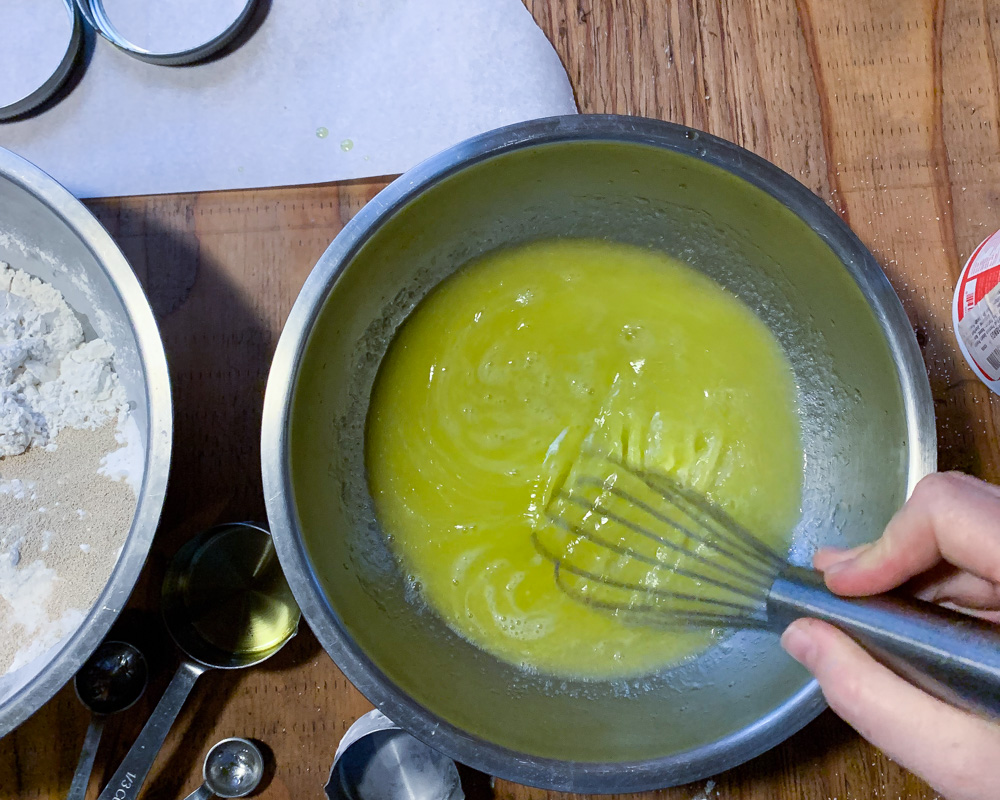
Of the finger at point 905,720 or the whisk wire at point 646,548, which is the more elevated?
the finger at point 905,720

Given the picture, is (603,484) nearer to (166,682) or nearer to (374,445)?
(374,445)

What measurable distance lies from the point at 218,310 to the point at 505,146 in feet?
1.63

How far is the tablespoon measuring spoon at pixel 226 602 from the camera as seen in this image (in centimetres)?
95

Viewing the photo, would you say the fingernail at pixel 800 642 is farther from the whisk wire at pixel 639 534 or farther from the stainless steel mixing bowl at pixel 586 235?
the whisk wire at pixel 639 534

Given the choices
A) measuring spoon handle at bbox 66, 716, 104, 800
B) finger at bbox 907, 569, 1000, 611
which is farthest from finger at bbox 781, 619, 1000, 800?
measuring spoon handle at bbox 66, 716, 104, 800

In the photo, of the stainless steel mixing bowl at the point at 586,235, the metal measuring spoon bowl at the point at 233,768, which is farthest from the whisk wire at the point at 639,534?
the metal measuring spoon bowl at the point at 233,768

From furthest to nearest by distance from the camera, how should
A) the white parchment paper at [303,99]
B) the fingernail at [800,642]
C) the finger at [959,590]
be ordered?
the white parchment paper at [303,99], the finger at [959,590], the fingernail at [800,642]

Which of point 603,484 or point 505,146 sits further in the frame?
point 603,484

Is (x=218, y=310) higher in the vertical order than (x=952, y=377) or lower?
higher

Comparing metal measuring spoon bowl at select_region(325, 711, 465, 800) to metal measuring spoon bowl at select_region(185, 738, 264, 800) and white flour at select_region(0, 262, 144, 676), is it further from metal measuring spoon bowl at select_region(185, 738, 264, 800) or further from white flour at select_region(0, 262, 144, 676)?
white flour at select_region(0, 262, 144, 676)

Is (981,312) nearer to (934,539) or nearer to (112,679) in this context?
(934,539)

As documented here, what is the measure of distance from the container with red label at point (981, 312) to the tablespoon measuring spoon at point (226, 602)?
0.99m

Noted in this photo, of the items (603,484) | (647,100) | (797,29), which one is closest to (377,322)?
Result: (603,484)

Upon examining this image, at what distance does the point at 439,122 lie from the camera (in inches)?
42.5
